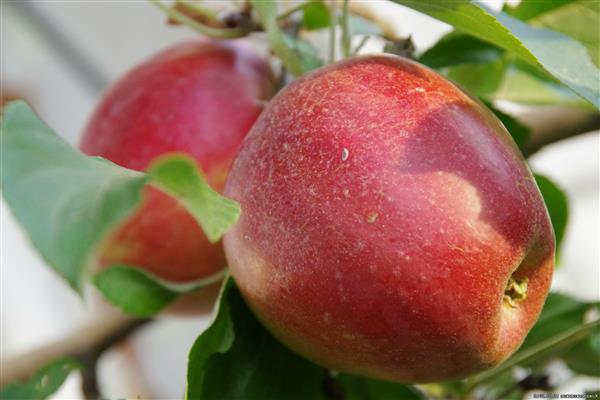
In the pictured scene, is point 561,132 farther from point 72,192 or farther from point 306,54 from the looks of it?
point 72,192

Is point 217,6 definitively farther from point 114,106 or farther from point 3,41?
point 3,41

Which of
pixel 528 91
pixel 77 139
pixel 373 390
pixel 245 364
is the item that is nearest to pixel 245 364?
pixel 245 364

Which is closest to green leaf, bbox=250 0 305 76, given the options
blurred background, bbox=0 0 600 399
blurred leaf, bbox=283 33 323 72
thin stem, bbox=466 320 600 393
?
blurred leaf, bbox=283 33 323 72

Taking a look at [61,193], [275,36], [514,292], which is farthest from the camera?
[275,36]

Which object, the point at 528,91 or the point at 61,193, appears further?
the point at 528,91

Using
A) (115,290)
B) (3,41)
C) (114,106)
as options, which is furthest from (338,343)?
(3,41)

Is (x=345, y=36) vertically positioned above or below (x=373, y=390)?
above
